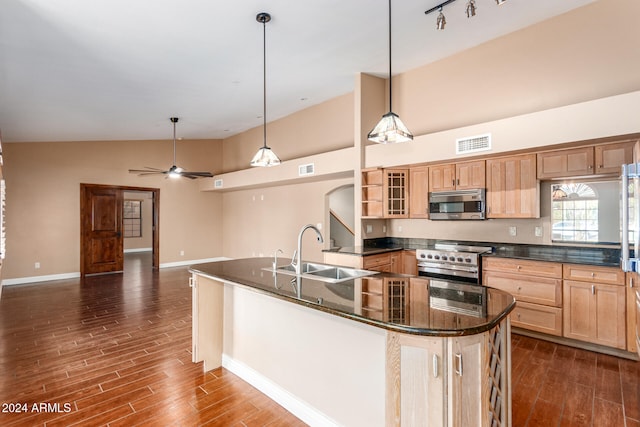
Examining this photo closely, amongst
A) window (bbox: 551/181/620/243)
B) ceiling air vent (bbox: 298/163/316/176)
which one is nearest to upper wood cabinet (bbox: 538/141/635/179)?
window (bbox: 551/181/620/243)

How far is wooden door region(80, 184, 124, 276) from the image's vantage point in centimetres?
755

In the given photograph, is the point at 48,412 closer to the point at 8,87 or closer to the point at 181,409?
the point at 181,409

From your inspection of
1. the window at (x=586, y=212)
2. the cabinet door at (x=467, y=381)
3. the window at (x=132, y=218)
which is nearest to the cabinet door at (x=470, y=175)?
the window at (x=586, y=212)

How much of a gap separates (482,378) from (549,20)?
4488mm

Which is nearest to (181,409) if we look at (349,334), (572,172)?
(349,334)

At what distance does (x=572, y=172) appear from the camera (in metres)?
3.72

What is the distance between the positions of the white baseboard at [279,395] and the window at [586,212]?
11.9 feet

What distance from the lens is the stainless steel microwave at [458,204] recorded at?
4434 mm

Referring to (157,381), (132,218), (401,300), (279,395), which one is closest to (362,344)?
(401,300)

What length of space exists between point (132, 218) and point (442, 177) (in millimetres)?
12048

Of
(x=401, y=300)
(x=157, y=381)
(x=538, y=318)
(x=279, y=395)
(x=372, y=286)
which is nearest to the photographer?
(x=401, y=300)

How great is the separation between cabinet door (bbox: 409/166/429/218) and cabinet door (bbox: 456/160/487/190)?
483 mm

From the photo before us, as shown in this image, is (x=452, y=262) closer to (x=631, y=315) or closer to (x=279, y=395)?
(x=631, y=315)

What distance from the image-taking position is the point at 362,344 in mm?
1974
